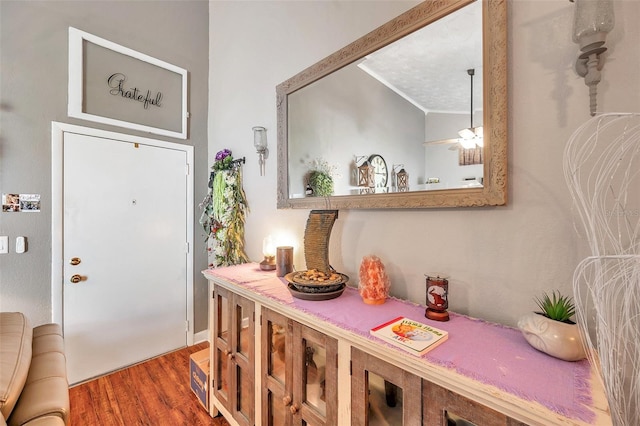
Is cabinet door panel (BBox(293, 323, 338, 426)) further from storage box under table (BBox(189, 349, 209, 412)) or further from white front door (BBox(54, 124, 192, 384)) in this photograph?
white front door (BBox(54, 124, 192, 384))

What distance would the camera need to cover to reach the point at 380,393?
3.07 feet

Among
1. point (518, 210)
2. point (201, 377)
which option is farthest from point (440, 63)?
point (201, 377)

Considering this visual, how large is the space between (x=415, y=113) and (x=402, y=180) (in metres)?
0.32

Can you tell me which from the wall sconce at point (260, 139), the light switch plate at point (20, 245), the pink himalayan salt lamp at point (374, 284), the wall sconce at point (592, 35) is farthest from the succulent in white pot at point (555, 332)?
the light switch plate at point (20, 245)

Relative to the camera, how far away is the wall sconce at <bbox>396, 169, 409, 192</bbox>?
1.30m

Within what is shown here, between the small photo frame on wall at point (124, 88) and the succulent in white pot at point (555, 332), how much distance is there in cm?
306

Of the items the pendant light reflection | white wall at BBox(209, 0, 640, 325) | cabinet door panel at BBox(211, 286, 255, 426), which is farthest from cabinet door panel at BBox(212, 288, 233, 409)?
the pendant light reflection

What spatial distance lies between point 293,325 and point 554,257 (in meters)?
1.03

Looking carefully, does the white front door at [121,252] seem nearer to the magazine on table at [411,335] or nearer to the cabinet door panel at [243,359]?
the cabinet door panel at [243,359]

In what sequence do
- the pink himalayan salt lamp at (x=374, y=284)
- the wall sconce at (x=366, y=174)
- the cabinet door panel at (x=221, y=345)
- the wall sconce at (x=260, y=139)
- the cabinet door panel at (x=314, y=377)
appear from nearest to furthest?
1. the cabinet door panel at (x=314, y=377)
2. the pink himalayan salt lamp at (x=374, y=284)
3. the wall sconce at (x=366, y=174)
4. the cabinet door panel at (x=221, y=345)
5. the wall sconce at (x=260, y=139)

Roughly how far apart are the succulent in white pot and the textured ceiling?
30.2 inches

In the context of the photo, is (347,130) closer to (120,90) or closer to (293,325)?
(293,325)

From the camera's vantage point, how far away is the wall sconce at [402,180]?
1304mm

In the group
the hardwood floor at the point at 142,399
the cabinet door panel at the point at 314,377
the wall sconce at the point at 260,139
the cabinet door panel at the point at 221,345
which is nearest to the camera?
the cabinet door panel at the point at 314,377
